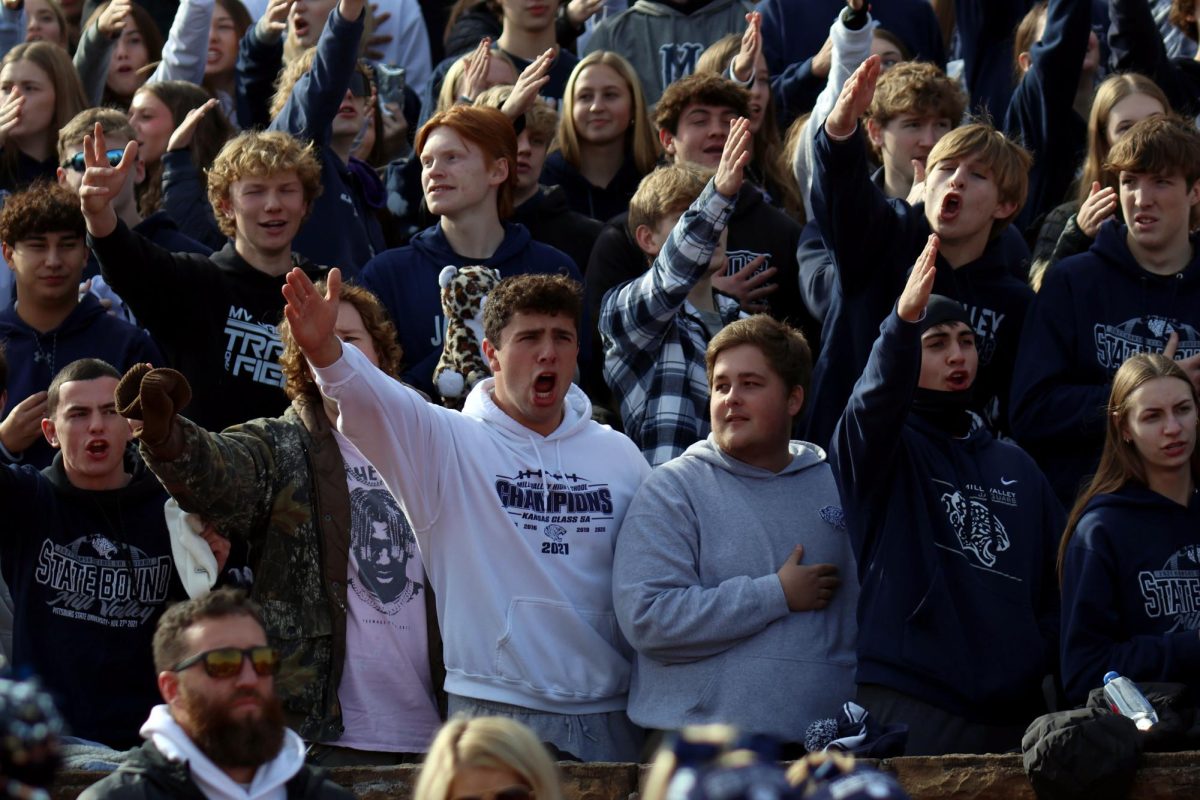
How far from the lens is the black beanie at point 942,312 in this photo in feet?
23.8

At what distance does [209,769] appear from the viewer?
5410 millimetres

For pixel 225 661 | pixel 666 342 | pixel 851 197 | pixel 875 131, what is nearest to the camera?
pixel 225 661

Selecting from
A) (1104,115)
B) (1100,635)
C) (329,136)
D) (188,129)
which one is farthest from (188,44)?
(1100,635)

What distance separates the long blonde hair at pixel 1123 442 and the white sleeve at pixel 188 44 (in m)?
5.75

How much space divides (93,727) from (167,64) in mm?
5087

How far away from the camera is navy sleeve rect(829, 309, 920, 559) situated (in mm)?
6660

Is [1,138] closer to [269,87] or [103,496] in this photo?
[269,87]

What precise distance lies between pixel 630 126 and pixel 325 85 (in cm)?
154

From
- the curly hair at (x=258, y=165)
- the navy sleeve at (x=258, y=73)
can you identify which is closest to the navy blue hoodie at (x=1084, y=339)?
the curly hair at (x=258, y=165)

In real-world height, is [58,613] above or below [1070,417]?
below

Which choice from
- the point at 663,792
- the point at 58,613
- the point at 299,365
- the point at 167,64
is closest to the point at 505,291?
the point at 299,365

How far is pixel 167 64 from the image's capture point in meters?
11.1

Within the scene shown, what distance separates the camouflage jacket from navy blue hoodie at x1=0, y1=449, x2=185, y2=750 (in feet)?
1.39

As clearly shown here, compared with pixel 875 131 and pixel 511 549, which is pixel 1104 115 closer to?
pixel 875 131
